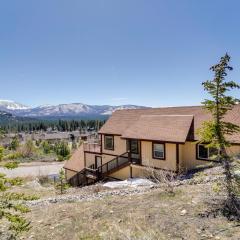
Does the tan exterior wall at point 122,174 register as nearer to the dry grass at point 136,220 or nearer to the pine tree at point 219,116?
the dry grass at point 136,220

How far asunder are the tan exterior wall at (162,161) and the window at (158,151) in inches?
11.4

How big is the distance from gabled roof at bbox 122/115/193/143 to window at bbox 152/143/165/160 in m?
0.61

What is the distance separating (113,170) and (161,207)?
13.9m

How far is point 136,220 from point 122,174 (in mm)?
14246

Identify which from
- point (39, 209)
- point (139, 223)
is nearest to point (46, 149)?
point (39, 209)

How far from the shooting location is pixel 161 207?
981cm

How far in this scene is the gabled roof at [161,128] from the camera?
1941 centimetres

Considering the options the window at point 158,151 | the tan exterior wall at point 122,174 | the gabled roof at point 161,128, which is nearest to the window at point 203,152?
the gabled roof at point 161,128

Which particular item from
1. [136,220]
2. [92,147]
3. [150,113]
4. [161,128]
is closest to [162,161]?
[161,128]

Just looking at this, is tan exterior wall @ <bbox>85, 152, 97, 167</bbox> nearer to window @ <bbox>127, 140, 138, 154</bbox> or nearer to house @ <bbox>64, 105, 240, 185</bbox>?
house @ <bbox>64, 105, 240, 185</bbox>

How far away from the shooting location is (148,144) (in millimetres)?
21109

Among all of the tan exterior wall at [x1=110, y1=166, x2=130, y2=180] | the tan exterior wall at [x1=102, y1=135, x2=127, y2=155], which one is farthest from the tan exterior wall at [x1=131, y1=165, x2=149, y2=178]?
the tan exterior wall at [x1=102, y1=135, x2=127, y2=155]

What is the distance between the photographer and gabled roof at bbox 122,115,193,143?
1941 cm

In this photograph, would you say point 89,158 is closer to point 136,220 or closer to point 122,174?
point 122,174
